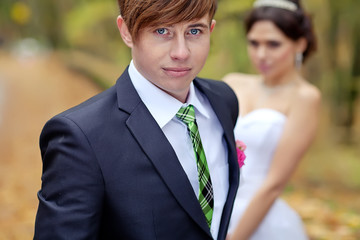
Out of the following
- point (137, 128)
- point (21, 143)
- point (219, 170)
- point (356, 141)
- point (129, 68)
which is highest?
point (129, 68)

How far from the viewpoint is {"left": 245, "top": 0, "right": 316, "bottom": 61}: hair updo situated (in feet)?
11.4

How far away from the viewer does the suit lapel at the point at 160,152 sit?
1715 millimetres

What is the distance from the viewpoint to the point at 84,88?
13.5m

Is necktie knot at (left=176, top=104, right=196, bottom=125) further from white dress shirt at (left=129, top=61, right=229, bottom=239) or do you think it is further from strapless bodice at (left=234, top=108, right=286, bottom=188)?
strapless bodice at (left=234, top=108, right=286, bottom=188)

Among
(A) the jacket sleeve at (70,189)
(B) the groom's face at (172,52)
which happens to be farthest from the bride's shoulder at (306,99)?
(A) the jacket sleeve at (70,189)

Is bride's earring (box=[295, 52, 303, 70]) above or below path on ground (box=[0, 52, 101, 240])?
above

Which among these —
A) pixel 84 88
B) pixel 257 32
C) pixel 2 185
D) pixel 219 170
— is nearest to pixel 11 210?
pixel 2 185

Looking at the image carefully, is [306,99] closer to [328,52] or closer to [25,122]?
[328,52]

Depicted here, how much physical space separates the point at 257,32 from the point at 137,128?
2.03 metres

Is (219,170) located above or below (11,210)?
above

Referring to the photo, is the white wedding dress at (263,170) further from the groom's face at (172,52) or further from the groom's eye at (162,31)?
the groom's eye at (162,31)

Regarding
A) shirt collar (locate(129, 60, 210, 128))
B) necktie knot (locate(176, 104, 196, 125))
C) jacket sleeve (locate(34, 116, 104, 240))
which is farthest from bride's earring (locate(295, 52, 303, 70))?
jacket sleeve (locate(34, 116, 104, 240))

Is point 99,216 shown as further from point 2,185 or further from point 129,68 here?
point 2,185

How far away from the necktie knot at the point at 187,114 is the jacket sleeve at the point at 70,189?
0.44 m
